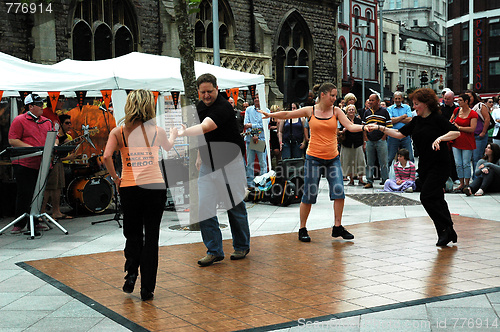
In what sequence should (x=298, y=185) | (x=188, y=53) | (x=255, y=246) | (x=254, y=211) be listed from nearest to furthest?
(x=255, y=246) < (x=188, y=53) < (x=254, y=211) < (x=298, y=185)

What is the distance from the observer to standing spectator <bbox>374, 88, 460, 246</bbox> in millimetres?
7715

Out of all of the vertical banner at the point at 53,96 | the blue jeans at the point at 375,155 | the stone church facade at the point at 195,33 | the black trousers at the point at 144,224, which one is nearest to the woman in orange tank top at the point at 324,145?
the black trousers at the point at 144,224

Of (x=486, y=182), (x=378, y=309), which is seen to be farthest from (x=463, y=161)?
(x=378, y=309)

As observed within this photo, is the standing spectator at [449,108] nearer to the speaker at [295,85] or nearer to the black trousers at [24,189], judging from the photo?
the speaker at [295,85]

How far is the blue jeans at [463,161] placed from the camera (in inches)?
526

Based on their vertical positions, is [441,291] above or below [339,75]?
below

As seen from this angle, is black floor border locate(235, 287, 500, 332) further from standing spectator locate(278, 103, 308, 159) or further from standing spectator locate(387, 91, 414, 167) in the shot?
standing spectator locate(278, 103, 308, 159)

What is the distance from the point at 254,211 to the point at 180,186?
163cm

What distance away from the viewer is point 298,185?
12.3m

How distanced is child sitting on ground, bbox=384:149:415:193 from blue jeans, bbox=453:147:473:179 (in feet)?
3.20

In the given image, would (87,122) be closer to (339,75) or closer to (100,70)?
(100,70)

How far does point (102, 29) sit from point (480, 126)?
48.2 feet

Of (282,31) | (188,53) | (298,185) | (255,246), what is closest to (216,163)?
(255,246)

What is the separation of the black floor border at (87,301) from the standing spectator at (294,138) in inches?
350
